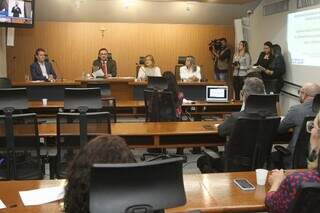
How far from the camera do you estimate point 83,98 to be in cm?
439

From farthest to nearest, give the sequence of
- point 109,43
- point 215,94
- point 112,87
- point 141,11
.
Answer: point 109,43
point 141,11
point 112,87
point 215,94

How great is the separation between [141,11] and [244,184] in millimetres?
9474

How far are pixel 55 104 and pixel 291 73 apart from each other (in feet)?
16.5

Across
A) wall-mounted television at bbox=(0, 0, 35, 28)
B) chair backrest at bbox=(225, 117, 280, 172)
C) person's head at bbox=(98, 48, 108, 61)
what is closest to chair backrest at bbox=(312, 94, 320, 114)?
chair backrest at bbox=(225, 117, 280, 172)

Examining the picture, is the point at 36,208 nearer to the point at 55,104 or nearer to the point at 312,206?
the point at 312,206

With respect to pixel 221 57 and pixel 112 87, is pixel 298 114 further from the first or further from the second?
pixel 221 57

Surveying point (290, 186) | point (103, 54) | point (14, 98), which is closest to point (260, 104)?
point (290, 186)

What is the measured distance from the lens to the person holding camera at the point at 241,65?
9.98 m

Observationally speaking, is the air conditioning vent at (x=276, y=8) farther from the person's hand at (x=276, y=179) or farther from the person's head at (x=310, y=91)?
the person's hand at (x=276, y=179)

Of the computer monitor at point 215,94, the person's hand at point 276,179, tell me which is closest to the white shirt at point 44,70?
the computer monitor at point 215,94

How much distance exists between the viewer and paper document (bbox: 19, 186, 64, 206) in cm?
226

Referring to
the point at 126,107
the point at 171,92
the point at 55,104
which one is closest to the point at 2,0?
the point at 55,104

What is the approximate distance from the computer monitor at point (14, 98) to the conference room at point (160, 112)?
0.04 feet

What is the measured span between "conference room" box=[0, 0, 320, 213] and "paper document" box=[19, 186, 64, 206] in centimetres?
1
